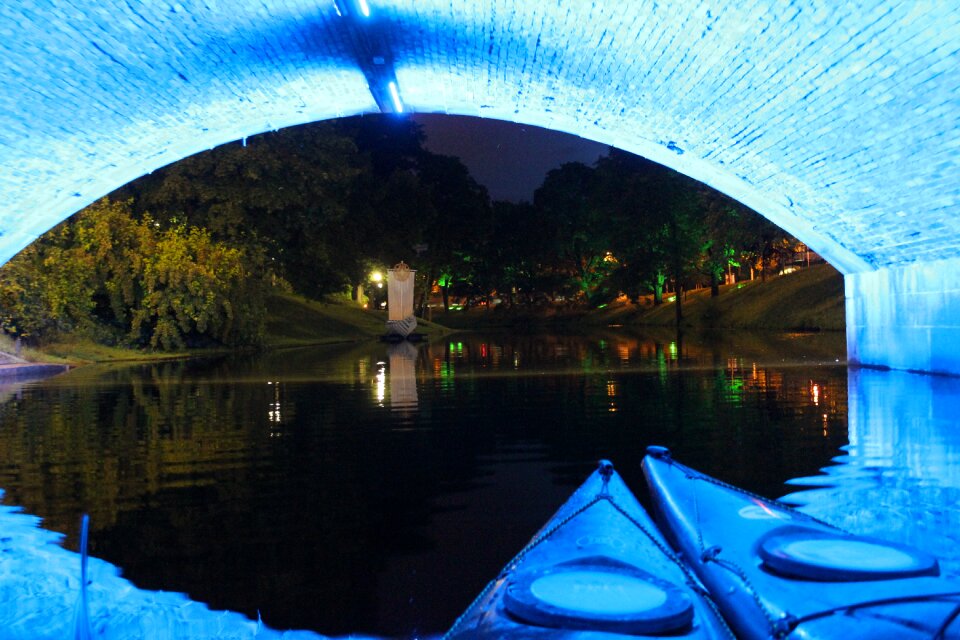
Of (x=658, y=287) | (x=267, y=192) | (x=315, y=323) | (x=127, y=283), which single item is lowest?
(x=315, y=323)

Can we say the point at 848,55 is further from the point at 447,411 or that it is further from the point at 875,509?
the point at 447,411

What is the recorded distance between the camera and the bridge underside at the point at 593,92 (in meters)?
8.09

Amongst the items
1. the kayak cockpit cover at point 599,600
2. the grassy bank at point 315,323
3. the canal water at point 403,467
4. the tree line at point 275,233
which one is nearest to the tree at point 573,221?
the tree line at point 275,233

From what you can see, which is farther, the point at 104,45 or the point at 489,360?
the point at 489,360

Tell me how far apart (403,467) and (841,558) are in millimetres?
4322

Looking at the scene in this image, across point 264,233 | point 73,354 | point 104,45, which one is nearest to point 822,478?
point 104,45

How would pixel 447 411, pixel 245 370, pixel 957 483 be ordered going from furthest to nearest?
pixel 245 370
pixel 447 411
pixel 957 483

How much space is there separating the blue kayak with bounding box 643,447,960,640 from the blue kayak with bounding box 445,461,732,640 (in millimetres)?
200

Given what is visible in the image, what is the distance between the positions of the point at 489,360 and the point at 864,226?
9.43 m

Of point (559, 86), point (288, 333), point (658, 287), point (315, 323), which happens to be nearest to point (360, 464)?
point (559, 86)

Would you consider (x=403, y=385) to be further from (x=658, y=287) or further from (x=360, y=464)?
(x=658, y=287)

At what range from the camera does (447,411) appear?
33.9 feet

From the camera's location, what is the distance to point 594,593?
270cm

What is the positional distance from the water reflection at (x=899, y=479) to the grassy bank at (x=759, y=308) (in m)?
24.0
